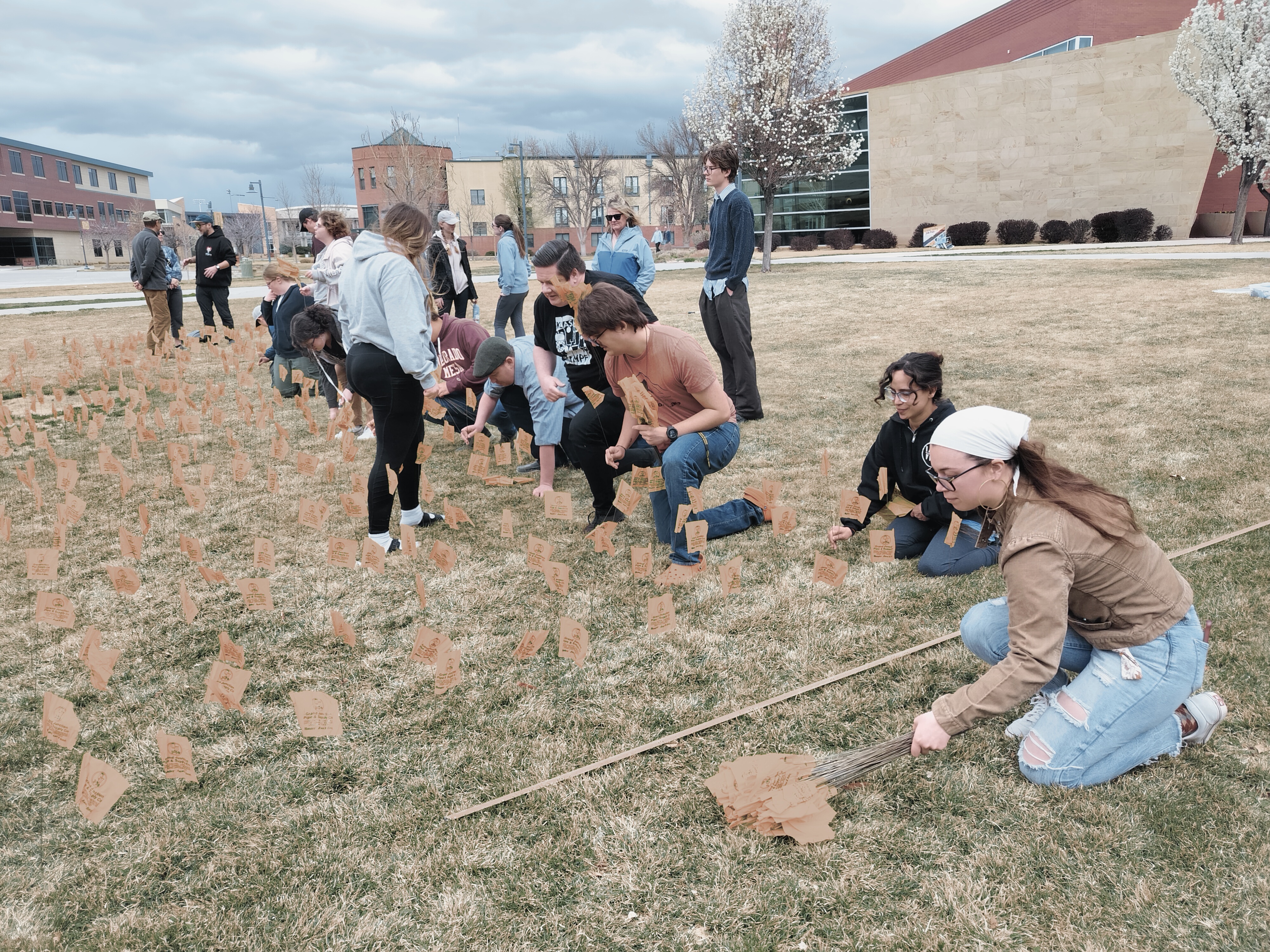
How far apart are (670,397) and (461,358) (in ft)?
8.41

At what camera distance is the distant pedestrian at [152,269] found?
9.95 m

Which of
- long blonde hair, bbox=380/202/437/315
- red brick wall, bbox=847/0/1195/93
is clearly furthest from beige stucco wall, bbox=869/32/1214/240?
long blonde hair, bbox=380/202/437/315

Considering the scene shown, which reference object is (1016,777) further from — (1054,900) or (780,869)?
(780,869)

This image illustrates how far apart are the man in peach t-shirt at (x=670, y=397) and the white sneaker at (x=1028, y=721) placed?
1746 millimetres

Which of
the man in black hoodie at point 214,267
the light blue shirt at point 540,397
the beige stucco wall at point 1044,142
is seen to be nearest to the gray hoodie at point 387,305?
the light blue shirt at point 540,397

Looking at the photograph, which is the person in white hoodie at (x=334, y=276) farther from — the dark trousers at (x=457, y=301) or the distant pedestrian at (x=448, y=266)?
the dark trousers at (x=457, y=301)

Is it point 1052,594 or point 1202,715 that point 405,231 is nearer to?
point 1052,594

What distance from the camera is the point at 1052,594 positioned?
2104 mm

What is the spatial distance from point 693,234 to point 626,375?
1977 inches

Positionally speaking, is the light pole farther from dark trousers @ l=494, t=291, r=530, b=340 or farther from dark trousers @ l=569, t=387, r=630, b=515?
dark trousers @ l=569, t=387, r=630, b=515

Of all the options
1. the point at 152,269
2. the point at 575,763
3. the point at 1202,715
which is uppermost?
the point at 152,269

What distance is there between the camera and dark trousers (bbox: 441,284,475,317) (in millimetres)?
10297

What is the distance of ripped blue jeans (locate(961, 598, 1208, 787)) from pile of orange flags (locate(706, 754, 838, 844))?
2.16 feet

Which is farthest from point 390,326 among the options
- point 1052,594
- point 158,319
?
point 158,319
